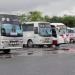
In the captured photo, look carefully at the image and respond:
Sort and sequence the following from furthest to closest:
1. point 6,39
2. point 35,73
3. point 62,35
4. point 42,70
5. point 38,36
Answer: point 62,35 → point 38,36 → point 6,39 → point 42,70 → point 35,73

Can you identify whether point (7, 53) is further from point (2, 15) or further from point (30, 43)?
point (30, 43)

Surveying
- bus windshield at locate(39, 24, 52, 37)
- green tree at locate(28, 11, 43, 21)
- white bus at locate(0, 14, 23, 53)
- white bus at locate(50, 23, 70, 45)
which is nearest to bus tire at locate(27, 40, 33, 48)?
bus windshield at locate(39, 24, 52, 37)

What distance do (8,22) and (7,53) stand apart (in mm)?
2139

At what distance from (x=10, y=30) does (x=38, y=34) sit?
7891mm

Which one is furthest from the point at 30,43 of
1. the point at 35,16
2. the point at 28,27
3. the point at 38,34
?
the point at 35,16

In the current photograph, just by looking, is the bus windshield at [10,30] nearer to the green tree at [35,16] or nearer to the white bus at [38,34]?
the white bus at [38,34]

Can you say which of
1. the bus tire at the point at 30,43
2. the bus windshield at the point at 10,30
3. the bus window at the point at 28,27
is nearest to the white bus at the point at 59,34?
the bus window at the point at 28,27

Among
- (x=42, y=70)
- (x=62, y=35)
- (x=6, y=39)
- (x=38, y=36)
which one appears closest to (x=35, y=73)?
(x=42, y=70)

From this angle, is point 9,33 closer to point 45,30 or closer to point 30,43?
point 45,30

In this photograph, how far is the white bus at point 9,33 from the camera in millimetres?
24188

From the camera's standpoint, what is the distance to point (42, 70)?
1482 cm

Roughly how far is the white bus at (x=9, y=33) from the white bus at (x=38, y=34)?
7.12m

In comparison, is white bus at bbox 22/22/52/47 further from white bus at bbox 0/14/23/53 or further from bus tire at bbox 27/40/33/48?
white bus at bbox 0/14/23/53

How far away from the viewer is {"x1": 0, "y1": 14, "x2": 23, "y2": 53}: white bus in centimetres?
2419
